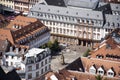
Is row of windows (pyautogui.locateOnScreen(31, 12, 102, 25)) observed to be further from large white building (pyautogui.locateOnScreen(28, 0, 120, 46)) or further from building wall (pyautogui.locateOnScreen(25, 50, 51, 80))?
building wall (pyautogui.locateOnScreen(25, 50, 51, 80))

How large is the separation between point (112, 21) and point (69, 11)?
13.1m

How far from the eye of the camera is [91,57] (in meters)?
111

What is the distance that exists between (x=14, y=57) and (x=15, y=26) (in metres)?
23.0

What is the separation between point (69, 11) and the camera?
148500mm

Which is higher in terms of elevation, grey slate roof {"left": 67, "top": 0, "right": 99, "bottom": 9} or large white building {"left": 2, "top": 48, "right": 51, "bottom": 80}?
grey slate roof {"left": 67, "top": 0, "right": 99, "bottom": 9}

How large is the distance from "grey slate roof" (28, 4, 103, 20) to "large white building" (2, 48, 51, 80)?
33.1 m

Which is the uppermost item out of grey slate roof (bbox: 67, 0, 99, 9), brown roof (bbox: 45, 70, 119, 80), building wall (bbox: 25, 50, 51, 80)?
grey slate roof (bbox: 67, 0, 99, 9)

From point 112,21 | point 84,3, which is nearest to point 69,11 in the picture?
point 84,3

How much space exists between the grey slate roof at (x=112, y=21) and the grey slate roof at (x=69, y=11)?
1994 mm

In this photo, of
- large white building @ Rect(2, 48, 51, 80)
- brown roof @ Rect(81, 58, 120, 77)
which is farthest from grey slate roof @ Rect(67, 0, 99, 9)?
brown roof @ Rect(81, 58, 120, 77)

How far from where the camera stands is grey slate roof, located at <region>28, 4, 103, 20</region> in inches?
5738

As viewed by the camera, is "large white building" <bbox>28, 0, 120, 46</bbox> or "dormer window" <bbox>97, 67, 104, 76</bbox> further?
"large white building" <bbox>28, 0, 120, 46</bbox>

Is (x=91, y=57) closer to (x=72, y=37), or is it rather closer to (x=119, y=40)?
(x=119, y=40)

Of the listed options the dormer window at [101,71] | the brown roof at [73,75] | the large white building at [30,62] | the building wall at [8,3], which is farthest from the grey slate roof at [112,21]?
the brown roof at [73,75]
